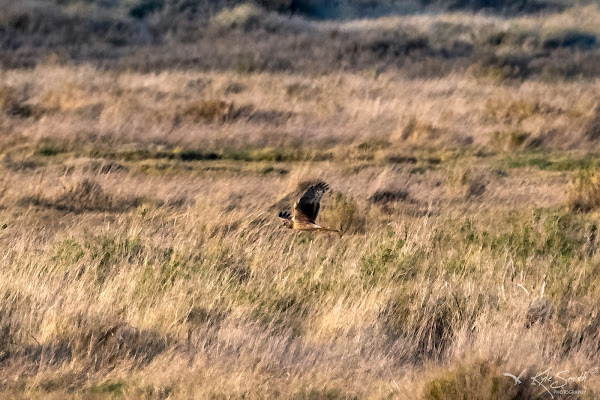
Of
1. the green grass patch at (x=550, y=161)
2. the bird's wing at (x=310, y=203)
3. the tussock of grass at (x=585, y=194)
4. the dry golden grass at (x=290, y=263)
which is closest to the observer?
the dry golden grass at (x=290, y=263)

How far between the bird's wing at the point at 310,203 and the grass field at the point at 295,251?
0.42 metres

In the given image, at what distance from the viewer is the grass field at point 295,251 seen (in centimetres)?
439

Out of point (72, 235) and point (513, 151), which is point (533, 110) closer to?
point (513, 151)

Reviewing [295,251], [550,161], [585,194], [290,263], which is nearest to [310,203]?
[290,263]

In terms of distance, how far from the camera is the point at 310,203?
5.72m

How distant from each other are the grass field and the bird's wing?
1.39ft

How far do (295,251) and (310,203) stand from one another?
0.91 meters

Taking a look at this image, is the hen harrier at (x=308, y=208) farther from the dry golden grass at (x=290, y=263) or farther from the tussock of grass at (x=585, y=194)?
the tussock of grass at (x=585, y=194)

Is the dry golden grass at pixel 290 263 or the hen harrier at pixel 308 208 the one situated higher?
the hen harrier at pixel 308 208

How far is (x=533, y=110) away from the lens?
627 inches

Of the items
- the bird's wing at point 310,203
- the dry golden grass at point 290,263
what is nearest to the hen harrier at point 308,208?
the bird's wing at point 310,203

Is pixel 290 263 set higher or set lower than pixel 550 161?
higher

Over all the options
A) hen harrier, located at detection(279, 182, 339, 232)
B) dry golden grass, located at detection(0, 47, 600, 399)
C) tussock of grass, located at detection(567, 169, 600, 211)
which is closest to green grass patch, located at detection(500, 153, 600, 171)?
dry golden grass, located at detection(0, 47, 600, 399)

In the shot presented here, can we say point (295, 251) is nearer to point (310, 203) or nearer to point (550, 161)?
point (310, 203)
